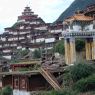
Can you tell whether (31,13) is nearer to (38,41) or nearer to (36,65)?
(38,41)

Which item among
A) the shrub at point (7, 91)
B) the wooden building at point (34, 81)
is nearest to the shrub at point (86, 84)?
the wooden building at point (34, 81)

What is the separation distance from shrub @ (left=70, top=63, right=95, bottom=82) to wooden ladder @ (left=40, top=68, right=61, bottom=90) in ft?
3.79

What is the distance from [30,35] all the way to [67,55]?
32769mm

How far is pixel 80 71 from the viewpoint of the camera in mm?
25094

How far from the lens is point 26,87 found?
94.1ft

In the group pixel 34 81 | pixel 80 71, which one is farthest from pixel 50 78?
pixel 80 71

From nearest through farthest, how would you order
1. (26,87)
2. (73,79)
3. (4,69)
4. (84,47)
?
1. (73,79)
2. (26,87)
3. (84,47)
4. (4,69)

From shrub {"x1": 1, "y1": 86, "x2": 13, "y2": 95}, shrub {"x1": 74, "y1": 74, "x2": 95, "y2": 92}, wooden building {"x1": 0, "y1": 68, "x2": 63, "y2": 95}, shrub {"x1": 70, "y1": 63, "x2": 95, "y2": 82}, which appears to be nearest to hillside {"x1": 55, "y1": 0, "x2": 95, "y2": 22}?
wooden building {"x1": 0, "y1": 68, "x2": 63, "y2": 95}

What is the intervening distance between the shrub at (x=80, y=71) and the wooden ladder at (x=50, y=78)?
1155 mm

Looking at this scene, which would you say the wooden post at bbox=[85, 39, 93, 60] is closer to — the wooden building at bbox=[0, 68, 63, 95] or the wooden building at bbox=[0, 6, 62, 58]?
the wooden building at bbox=[0, 68, 63, 95]

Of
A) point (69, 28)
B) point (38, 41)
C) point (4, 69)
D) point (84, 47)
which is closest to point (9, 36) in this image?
point (38, 41)

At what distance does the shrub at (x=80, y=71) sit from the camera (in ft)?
82.5

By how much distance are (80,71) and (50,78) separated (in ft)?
8.16

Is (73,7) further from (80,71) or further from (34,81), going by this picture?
(80,71)
